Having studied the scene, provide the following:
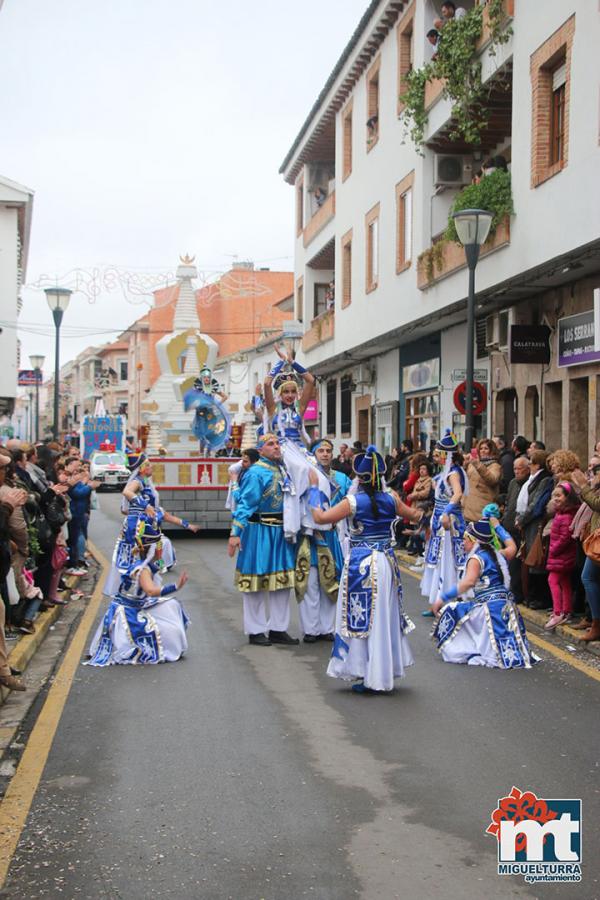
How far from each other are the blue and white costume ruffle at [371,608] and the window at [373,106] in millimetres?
22143

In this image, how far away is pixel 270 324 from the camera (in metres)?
65.8

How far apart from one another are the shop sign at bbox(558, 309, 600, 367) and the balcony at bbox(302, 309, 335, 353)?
16.7 metres

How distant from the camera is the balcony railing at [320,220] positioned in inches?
1399

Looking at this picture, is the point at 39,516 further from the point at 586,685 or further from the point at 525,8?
the point at 525,8

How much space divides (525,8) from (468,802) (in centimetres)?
1587

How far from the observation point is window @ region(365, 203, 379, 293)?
2907cm

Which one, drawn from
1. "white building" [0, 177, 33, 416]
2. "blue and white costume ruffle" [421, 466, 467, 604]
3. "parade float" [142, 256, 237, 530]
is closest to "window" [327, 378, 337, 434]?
"parade float" [142, 256, 237, 530]

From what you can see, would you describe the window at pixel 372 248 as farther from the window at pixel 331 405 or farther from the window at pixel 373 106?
the window at pixel 331 405

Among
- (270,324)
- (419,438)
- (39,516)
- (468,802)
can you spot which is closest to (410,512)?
(468,802)

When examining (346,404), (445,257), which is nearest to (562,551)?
(445,257)

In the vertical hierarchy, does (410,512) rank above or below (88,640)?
above

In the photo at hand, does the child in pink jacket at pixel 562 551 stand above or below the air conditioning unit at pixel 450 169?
below

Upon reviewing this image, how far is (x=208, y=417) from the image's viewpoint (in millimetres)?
24688

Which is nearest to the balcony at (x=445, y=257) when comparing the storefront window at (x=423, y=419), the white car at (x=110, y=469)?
the storefront window at (x=423, y=419)
